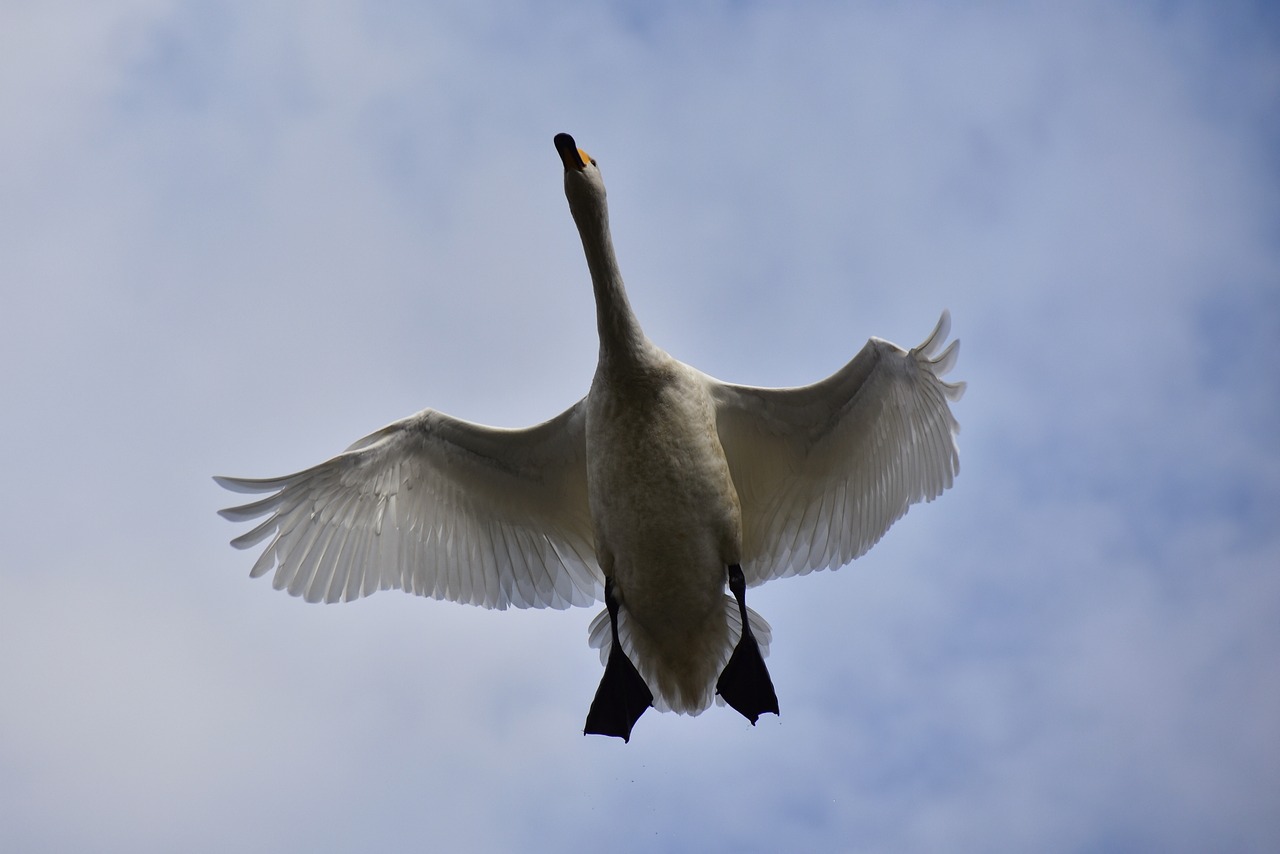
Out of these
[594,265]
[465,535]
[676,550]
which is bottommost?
[676,550]

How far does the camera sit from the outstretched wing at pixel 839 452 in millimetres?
9711

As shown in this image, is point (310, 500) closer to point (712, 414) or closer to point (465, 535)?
point (465, 535)

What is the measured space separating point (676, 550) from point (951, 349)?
2382 mm

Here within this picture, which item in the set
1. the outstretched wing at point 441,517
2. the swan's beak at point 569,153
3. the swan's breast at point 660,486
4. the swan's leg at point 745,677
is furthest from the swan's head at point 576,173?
the swan's leg at point 745,677

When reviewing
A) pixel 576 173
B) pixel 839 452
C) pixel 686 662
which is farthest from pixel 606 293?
pixel 686 662

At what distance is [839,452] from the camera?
10219mm

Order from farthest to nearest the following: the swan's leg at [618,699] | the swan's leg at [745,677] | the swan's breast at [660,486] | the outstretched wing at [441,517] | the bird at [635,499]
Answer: the outstretched wing at [441,517] → the swan's leg at [618,699] → the swan's leg at [745,677] → the bird at [635,499] → the swan's breast at [660,486]

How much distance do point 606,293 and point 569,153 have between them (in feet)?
3.30

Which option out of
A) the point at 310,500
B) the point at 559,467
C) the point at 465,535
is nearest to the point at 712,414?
the point at 559,467

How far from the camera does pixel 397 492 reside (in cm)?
1064

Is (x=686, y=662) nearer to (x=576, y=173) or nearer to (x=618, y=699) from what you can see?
(x=618, y=699)

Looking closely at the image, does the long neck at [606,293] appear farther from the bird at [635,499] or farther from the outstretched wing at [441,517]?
the outstretched wing at [441,517]

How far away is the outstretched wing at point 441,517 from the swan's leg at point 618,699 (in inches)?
44.7

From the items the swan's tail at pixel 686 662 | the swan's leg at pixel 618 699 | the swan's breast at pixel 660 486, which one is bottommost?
the swan's leg at pixel 618 699
